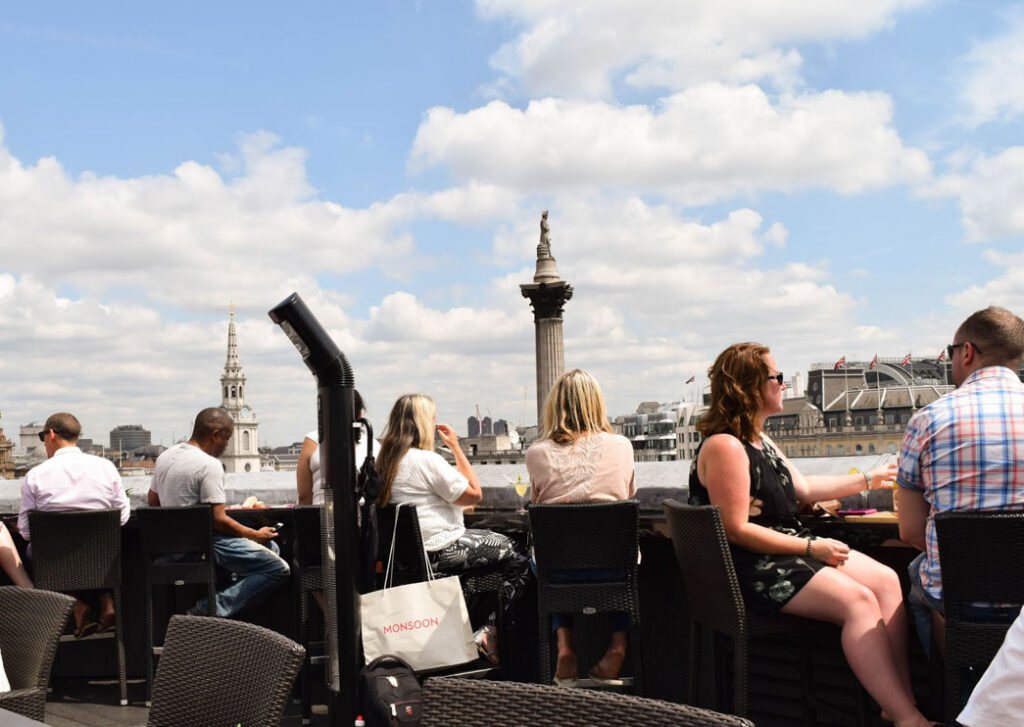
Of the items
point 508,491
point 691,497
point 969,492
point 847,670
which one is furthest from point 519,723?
point 508,491

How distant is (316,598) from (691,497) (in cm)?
275

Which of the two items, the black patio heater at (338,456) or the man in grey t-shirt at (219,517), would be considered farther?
the man in grey t-shirt at (219,517)

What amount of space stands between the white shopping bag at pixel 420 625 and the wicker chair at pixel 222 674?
1.71 metres

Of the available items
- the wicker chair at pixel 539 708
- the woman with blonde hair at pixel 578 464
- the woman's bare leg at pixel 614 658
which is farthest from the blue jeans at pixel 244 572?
the wicker chair at pixel 539 708

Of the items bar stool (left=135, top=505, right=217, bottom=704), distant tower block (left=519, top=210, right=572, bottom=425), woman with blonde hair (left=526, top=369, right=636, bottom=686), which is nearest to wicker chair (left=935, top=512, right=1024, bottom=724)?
woman with blonde hair (left=526, top=369, right=636, bottom=686)

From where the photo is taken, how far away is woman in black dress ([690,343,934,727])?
369cm

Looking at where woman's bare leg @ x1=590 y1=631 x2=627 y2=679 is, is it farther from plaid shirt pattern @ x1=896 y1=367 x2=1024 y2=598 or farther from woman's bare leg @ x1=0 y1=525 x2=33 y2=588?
woman's bare leg @ x1=0 y1=525 x2=33 y2=588

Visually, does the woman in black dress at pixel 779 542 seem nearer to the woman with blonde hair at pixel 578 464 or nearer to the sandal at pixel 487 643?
the woman with blonde hair at pixel 578 464

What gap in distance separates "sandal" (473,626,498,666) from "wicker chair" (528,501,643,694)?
597 millimetres

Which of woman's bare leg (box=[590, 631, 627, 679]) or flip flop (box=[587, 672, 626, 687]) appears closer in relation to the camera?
flip flop (box=[587, 672, 626, 687])

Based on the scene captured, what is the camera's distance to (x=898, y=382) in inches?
4887

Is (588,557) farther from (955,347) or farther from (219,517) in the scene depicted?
(219,517)

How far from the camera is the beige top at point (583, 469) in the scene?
4965 millimetres

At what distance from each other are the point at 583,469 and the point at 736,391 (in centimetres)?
98
